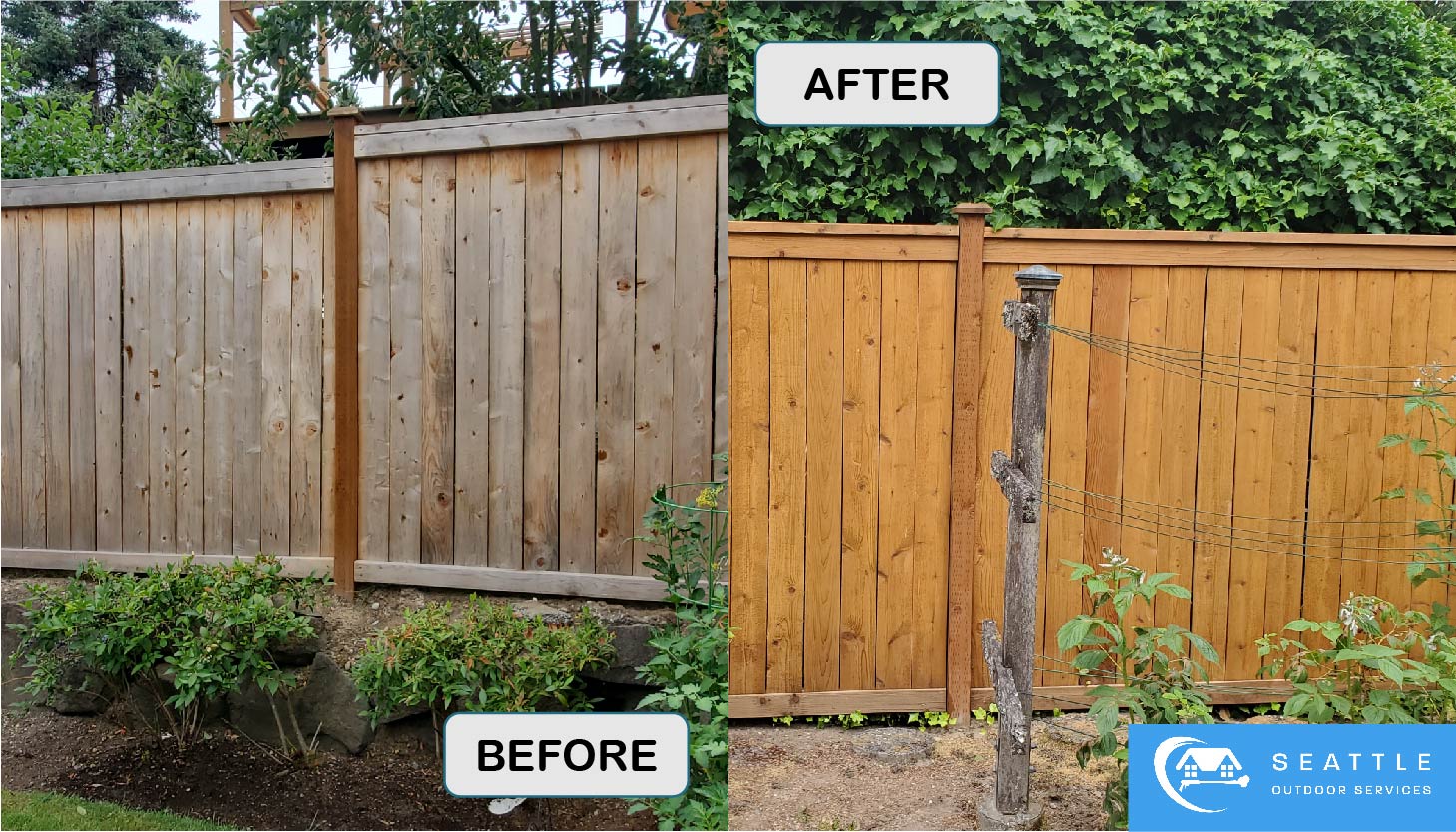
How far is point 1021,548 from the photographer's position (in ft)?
6.66

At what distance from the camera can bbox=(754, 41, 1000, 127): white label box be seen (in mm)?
1616

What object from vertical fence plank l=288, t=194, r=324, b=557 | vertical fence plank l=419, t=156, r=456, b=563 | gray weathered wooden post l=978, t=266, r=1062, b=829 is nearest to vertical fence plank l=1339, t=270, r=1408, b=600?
gray weathered wooden post l=978, t=266, r=1062, b=829

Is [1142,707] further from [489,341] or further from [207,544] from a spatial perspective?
A: [207,544]

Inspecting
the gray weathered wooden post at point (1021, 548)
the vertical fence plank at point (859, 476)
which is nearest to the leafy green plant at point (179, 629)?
the vertical fence plank at point (859, 476)

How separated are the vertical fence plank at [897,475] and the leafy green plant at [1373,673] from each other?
2.71ft

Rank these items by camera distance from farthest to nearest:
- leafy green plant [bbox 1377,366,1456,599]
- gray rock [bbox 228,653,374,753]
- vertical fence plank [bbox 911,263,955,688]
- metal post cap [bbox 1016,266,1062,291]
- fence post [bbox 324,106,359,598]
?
1. vertical fence plank [bbox 911,263,955,688]
2. leafy green plant [bbox 1377,366,1456,599]
3. metal post cap [bbox 1016,266,1062,291]
4. gray rock [bbox 228,653,374,753]
5. fence post [bbox 324,106,359,598]

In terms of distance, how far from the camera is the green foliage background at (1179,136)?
2.07 metres

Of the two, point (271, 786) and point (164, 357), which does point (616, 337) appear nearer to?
point (164, 357)

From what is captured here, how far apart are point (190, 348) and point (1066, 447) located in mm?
1996

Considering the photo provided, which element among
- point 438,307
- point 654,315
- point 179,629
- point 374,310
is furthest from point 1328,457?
point 179,629

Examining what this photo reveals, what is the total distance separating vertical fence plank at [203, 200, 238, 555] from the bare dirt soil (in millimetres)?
1279

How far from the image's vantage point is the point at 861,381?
2.33 m

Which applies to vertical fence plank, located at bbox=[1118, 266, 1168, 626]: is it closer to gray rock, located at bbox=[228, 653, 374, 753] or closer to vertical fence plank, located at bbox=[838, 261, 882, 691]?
vertical fence plank, located at bbox=[838, 261, 882, 691]

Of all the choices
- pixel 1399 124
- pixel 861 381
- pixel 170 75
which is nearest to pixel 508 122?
pixel 170 75
